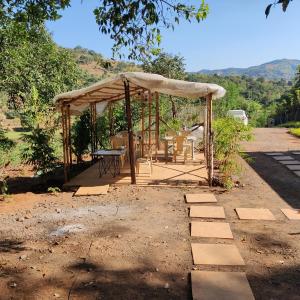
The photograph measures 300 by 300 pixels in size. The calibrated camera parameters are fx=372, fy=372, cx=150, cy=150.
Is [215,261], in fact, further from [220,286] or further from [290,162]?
[290,162]

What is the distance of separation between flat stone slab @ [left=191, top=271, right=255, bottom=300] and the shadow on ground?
3460 mm

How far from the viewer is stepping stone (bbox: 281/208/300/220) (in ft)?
20.1

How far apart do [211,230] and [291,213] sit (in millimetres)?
1771

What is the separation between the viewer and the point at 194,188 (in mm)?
8195

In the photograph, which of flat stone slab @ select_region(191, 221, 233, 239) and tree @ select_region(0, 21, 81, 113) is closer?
flat stone slab @ select_region(191, 221, 233, 239)

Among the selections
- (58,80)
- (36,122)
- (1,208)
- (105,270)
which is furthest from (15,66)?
(105,270)

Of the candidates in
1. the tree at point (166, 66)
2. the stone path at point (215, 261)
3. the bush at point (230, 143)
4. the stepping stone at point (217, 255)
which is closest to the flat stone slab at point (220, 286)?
the stone path at point (215, 261)

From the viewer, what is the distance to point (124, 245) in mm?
4922

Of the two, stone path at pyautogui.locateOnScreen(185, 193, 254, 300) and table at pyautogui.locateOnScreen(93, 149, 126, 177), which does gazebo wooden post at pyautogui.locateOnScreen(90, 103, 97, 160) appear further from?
stone path at pyautogui.locateOnScreen(185, 193, 254, 300)

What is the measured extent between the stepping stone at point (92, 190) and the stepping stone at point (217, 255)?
11.0 ft

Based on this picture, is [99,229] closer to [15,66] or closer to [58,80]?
[15,66]

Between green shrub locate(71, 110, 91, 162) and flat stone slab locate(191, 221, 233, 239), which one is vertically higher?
green shrub locate(71, 110, 91, 162)

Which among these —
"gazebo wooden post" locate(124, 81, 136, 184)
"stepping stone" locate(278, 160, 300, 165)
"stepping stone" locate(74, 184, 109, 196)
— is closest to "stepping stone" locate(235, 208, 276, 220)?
"gazebo wooden post" locate(124, 81, 136, 184)

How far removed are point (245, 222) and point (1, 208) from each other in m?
4.35
